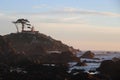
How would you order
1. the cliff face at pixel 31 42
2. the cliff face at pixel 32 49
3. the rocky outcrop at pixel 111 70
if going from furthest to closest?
the cliff face at pixel 31 42, the cliff face at pixel 32 49, the rocky outcrop at pixel 111 70

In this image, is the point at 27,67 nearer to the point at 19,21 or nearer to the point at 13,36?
the point at 13,36

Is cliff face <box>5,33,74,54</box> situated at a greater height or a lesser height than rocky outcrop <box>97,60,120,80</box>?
lesser

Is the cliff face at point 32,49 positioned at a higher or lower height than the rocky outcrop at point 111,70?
lower

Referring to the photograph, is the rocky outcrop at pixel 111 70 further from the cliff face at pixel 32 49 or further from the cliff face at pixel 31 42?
the cliff face at pixel 31 42

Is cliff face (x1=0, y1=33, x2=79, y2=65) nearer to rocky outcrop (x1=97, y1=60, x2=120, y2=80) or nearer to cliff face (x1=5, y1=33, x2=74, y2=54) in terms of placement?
cliff face (x1=5, y1=33, x2=74, y2=54)

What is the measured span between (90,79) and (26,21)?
79.3 meters

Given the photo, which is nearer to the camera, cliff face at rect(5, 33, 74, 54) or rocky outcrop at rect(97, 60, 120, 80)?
rocky outcrop at rect(97, 60, 120, 80)

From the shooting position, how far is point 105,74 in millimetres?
48562

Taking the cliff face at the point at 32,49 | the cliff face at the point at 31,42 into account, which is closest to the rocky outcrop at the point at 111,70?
the cliff face at the point at 32,49

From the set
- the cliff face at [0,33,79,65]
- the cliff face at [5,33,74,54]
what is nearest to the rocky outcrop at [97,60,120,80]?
the cliff face at [0,33,79,65]

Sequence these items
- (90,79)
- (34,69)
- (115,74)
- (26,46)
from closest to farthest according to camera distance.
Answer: (90,79) → (115,74) → (34,69) → (26,46)

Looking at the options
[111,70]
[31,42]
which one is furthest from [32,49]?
[111,70]

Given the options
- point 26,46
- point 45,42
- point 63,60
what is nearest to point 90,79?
point 63,60

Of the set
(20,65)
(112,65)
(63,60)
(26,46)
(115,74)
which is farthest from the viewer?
(26,46)
